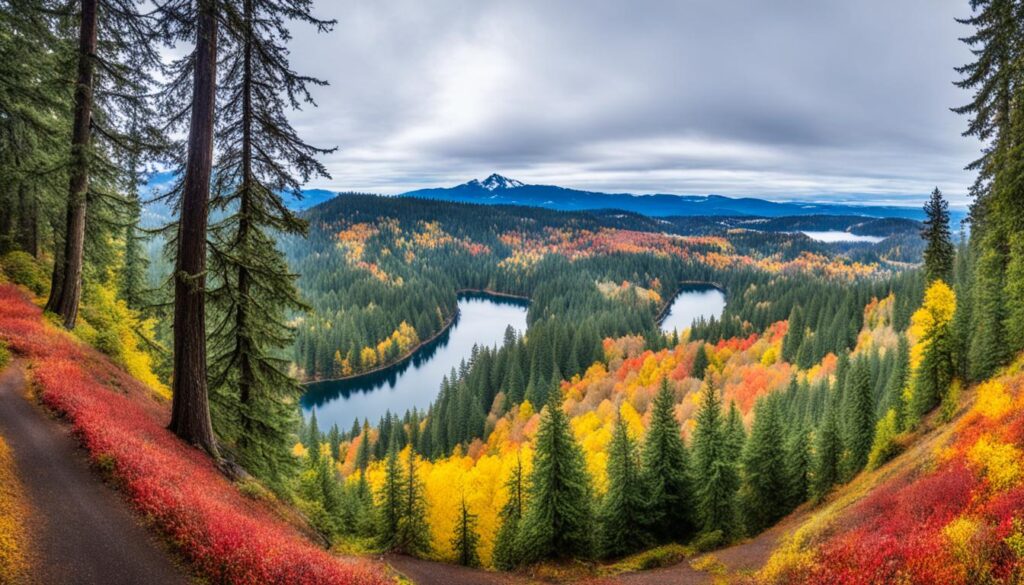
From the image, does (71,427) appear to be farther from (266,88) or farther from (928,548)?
(928,548)

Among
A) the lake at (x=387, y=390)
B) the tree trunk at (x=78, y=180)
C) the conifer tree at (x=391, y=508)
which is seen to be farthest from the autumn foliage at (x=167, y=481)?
the lake at (x=387, y=390)

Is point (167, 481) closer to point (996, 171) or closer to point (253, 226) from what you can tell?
point (253, 226)

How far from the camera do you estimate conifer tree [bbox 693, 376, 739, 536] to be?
30.0m

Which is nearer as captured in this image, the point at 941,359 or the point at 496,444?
the point at 941,359

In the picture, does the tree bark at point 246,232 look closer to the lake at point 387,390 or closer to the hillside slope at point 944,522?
the hillside slope at point 944,522

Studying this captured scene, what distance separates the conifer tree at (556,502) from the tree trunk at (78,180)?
70.5ft

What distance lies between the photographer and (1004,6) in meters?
22.7

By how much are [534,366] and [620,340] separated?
2878 centimetres

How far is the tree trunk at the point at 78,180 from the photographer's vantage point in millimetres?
15797

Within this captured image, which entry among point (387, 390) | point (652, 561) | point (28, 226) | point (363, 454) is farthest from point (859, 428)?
point (387, 390)

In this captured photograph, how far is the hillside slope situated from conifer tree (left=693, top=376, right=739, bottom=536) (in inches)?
380

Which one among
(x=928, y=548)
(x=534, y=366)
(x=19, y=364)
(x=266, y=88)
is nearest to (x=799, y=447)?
(x=928, y=548)

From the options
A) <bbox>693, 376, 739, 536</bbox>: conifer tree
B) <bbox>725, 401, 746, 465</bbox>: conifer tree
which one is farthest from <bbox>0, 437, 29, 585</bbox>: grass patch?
<bbox>725, 401, 746, 465</bbox>: conifer tree

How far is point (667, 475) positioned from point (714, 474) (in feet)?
9.99
